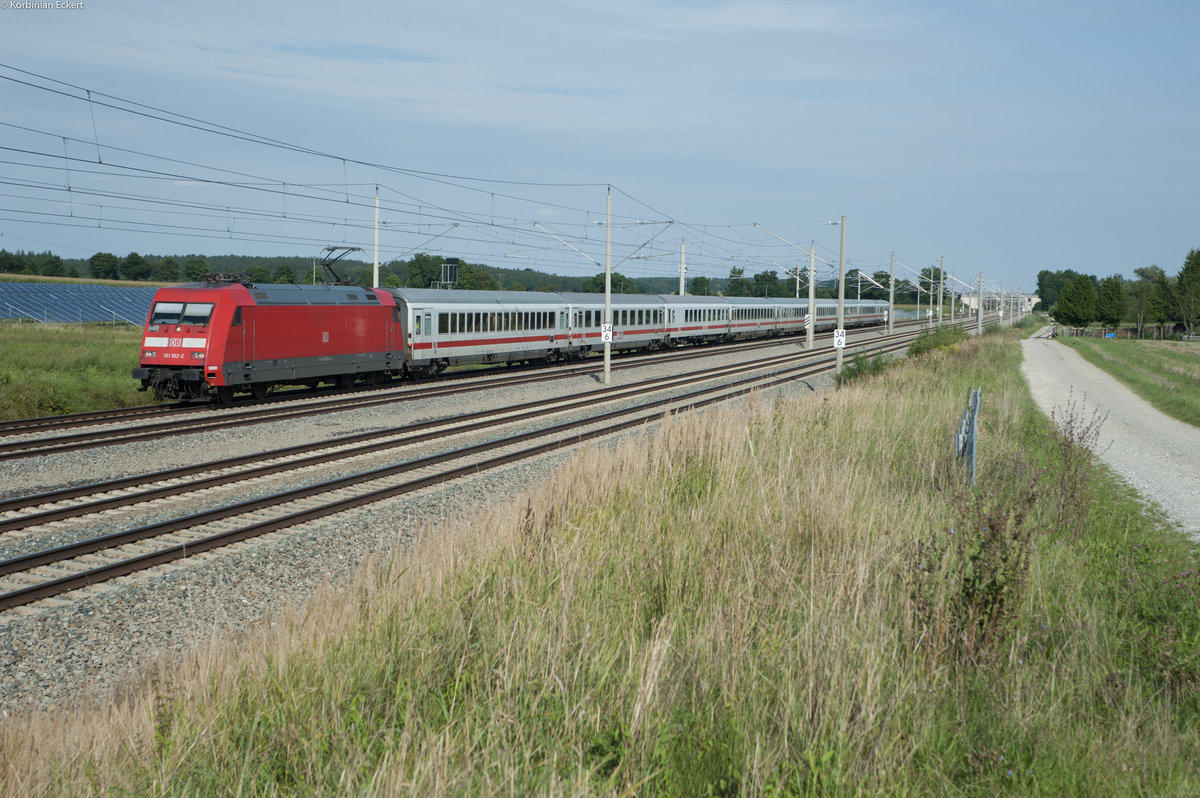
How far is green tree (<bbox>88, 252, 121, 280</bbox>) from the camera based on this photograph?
382ft

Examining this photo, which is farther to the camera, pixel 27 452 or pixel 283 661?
pixel 27 452

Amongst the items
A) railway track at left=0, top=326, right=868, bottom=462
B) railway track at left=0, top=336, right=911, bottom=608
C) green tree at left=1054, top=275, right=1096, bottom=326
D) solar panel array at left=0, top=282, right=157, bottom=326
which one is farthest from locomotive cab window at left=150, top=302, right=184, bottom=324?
green tree at left=1054, top=275, right=1096, bottom=326

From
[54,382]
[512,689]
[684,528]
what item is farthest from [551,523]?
[54,382]

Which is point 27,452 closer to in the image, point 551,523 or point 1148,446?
point 551,523

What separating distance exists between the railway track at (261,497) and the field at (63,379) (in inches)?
399

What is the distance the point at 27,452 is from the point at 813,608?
16.1 metres

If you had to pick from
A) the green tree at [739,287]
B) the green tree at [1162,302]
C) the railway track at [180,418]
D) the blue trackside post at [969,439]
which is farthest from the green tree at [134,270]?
the blue trackside post at [969,439]

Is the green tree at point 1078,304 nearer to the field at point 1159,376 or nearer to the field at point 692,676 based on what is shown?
the field at point 1159,376

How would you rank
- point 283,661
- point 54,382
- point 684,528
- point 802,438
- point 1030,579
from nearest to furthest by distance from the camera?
point 283,661 → point 1030,579 → point 684,528 → point 802,438 → point 54,382

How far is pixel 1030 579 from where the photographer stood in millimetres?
6332

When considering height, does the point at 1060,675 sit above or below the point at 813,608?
below

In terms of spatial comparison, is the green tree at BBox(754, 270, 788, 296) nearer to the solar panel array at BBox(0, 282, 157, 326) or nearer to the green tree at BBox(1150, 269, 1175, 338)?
the green tree at BBox(1150, 269, 1175, 338)

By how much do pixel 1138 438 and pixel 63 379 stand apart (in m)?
27.0

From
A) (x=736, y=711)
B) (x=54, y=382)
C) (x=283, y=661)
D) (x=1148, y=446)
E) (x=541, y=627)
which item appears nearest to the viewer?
(x=736, y=711)
